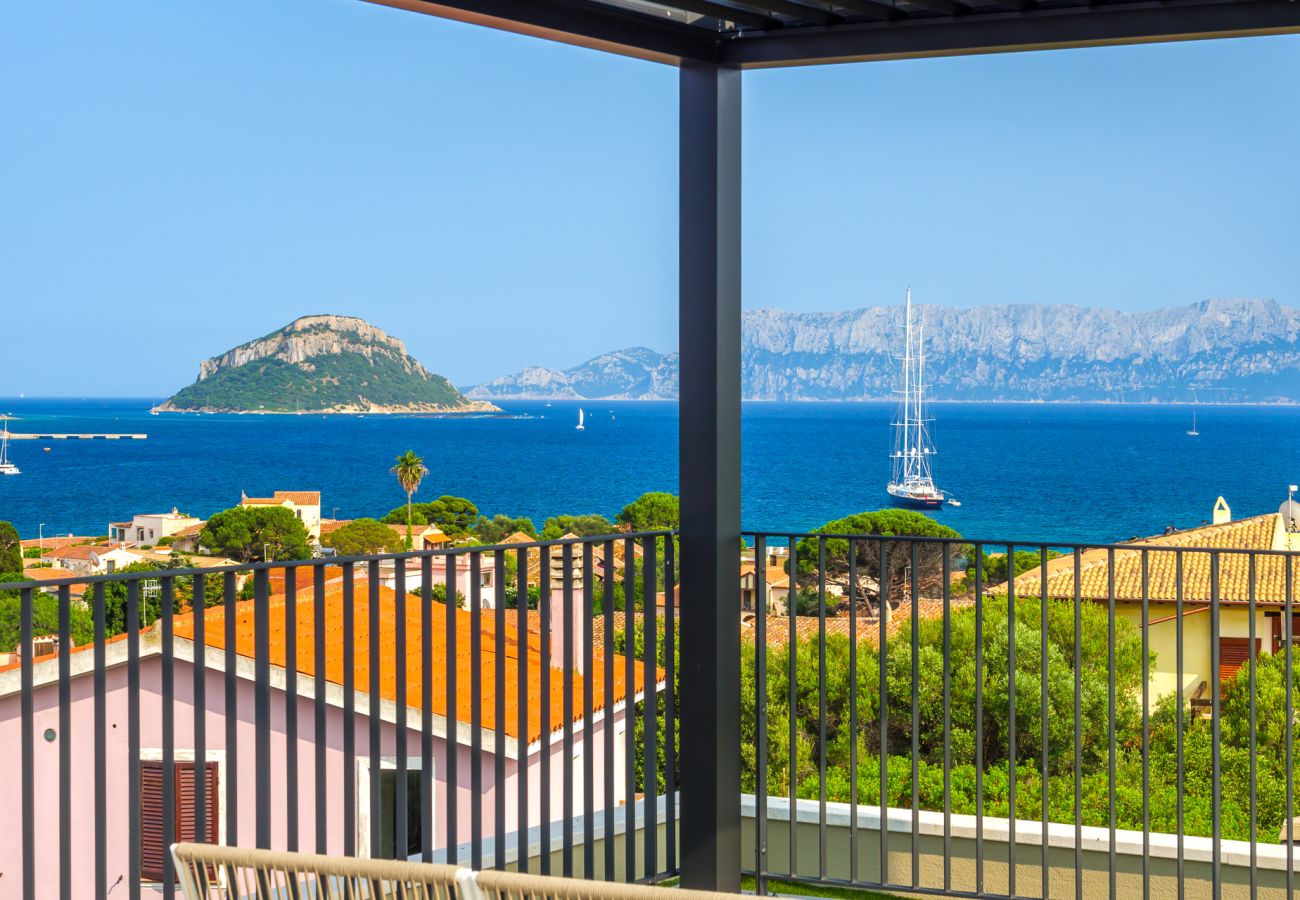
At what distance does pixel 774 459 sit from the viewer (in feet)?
133

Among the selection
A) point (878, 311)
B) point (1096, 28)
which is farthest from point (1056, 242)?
point (1096, 28)

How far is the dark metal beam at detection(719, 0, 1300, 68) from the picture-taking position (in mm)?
2326

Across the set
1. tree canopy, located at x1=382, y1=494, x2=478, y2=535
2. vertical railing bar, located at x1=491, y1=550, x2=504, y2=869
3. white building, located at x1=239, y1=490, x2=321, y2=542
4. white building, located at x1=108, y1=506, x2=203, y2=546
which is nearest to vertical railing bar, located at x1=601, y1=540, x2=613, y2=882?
vertical railing bar, located at x1=491, y1=550, x2=504, y2=869

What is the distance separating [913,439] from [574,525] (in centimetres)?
1259

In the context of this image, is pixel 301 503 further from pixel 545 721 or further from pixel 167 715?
pixel 167 715

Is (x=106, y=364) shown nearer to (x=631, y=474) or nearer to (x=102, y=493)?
(x=102, y=493)

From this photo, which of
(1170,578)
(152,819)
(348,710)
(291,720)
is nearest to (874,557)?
(1170,578)

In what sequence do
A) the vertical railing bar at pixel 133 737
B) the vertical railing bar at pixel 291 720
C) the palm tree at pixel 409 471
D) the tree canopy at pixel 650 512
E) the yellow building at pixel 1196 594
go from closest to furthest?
the vertical railing bar at pixel 133 737, the vertical railing bar at pixel 291 720, the yellow building at pixel 1196 594, the tree canopy at pixel 650 512, the palm tree at pixel 409 471

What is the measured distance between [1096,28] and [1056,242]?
4172cm

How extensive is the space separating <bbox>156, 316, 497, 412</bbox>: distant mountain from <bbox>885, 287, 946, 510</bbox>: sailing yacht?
54.8 feet

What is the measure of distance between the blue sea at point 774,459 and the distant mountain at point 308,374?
0.52 m

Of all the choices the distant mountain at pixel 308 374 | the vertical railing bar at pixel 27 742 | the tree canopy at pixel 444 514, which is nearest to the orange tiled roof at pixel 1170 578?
the tree canopy at pixel 444 514

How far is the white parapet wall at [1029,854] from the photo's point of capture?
3314 millimetres

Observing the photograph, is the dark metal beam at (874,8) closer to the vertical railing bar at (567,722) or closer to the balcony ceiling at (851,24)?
the balcony ceiling at (851,24)
